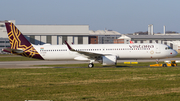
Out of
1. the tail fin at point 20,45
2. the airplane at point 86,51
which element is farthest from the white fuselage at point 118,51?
the tail fin at point 20,45

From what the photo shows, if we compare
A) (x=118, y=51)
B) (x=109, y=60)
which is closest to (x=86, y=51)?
(x=109, y=60)

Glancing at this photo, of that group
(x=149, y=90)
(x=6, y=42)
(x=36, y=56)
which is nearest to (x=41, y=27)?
(x=6, y=42)

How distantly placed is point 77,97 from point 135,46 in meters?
25.2

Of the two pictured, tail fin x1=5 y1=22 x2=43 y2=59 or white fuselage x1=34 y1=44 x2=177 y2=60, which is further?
tail fin x1=5 y1=22 x2=43 y2=59

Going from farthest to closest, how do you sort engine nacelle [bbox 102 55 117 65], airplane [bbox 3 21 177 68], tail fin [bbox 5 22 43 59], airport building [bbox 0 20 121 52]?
airport building [bbox 0 20 121 52], tail fin [bbox 5 22 43 59], airplane [bbox 3 21 177 68], engine nacelle [bbox 102 55 117 65]

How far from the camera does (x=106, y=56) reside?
1412 inches

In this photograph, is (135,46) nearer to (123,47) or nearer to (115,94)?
(123,47)

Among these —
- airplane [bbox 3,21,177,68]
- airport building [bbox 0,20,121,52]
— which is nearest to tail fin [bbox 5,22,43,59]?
airplane [bbox 3,21,177,68]

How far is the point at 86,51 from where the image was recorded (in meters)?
37.8

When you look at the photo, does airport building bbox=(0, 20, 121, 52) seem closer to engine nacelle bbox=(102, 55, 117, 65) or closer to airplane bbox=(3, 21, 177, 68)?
airplane bbox=(3, 21, 177, 68)

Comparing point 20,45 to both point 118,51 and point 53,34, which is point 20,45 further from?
point 53,34

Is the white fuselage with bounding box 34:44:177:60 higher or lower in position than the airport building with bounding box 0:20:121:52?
lower

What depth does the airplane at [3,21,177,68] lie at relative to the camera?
3731cm

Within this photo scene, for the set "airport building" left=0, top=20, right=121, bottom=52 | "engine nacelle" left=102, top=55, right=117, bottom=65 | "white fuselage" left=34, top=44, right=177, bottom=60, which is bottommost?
"engine nacelle" left=102, top=55, right=117, bottom=65
